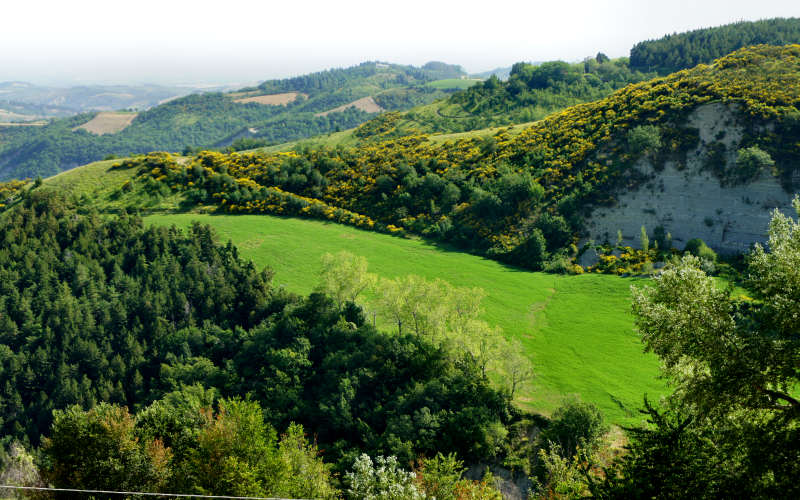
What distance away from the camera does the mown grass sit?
38.9 m

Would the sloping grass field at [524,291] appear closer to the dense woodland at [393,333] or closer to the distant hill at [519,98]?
the dense woodland at [393,333]

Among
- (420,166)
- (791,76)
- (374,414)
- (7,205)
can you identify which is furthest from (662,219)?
(7,205)

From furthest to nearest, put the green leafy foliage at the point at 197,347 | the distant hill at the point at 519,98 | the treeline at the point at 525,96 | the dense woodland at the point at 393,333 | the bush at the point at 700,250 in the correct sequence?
the distant hill at the point at 519,98
the treeline at the point at 525,96
the bush at the point at 700,250
the green leafy foliage at the point at 197,347
the dense woodland at the point at 393,333

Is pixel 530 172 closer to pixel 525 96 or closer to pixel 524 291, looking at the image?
pixel 524 291

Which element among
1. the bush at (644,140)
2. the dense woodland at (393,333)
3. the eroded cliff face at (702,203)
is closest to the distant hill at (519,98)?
the dense woodland at (393,333)

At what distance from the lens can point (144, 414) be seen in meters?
33.7

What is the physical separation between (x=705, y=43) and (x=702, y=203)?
486ft

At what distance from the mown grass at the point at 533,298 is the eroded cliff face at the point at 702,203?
1549 cm

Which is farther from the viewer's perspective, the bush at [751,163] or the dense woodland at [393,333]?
the bush at [751,163]

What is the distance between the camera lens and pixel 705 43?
168250 mm

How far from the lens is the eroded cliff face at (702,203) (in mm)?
60844

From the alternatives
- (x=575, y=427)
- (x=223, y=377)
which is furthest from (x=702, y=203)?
(x=223, y=377)

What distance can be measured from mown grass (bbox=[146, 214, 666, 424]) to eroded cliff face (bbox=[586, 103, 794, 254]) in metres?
15.5

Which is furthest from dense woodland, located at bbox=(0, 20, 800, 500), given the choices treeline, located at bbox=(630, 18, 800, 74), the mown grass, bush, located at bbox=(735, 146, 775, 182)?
treeline, located at bbox=(630, 18, 800, 74)
